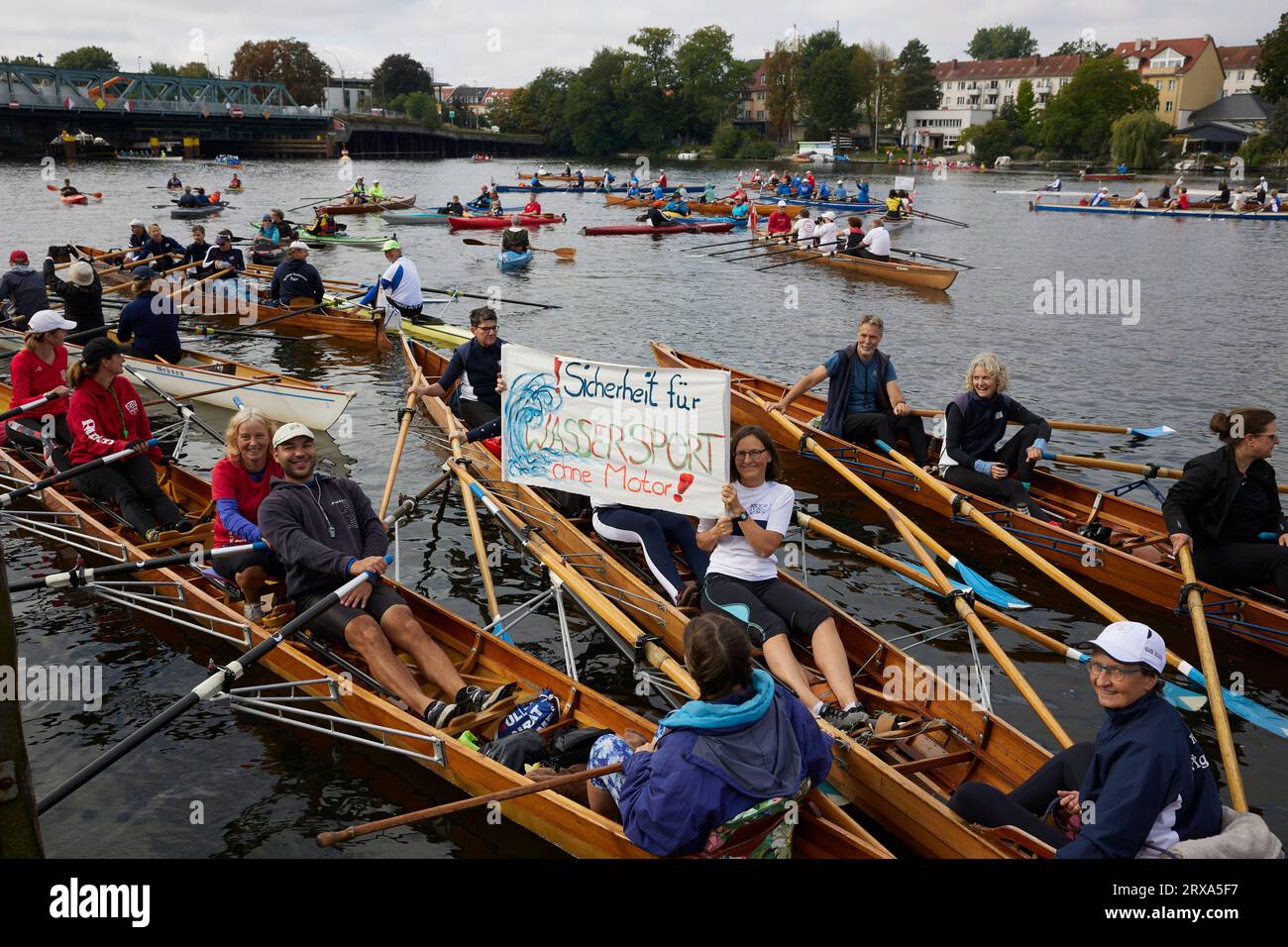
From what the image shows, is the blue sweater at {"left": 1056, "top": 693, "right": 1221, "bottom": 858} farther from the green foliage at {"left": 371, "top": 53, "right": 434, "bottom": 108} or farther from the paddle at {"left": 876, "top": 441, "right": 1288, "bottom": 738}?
the green foliage at {"left": 371, "top": 53, "right": 434, "bottom": 108}

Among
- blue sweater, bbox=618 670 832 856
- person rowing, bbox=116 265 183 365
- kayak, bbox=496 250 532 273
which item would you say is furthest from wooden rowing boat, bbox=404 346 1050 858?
kayak, bbox=496 250 532 273

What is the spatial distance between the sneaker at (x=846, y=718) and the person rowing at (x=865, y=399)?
22.1 feet

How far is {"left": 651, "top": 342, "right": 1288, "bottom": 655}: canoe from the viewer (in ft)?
33.9

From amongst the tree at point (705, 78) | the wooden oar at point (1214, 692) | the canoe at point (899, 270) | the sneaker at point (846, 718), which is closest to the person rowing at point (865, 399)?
the wooden oar at point (1214, 692)

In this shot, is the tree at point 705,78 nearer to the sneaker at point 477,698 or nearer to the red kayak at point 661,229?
the red kayak at point 661,229

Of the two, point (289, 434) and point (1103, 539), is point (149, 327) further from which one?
point (1103, 539)

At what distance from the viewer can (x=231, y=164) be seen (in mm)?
91062

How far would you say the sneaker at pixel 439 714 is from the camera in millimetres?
7962

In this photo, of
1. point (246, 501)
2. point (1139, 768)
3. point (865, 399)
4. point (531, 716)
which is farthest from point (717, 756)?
point (865, 399)

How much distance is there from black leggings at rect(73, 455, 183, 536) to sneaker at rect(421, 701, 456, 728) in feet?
17.2

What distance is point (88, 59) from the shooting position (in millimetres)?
147875
